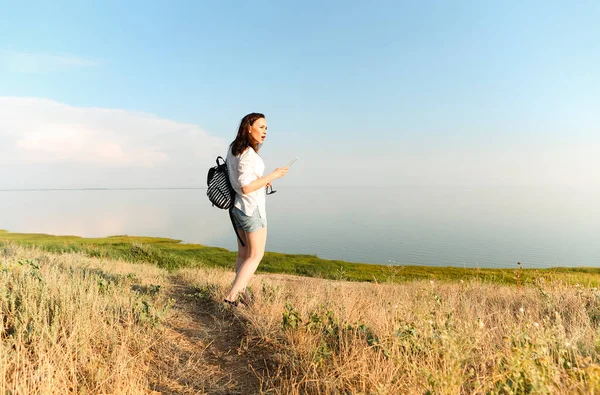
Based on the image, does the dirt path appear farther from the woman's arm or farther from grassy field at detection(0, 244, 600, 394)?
the woman's arm

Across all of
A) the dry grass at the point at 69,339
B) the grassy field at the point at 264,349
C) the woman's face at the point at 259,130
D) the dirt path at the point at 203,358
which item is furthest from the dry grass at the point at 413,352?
the woman's face at the point at 259,130

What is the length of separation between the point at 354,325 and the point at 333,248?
90.2ft

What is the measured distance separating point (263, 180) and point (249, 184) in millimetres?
174

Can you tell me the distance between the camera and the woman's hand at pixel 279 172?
14.0ft

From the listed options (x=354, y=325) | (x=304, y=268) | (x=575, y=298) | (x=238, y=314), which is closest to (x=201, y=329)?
(x=238, y=314)

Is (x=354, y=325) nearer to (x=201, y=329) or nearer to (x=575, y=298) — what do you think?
(x=201, y=329)

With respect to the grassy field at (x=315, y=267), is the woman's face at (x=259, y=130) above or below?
above

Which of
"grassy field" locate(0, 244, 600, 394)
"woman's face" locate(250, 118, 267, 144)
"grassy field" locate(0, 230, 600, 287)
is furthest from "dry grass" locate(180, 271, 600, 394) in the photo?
"grassy field" locate(0, 230, 600, 287)

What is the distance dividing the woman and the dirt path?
551 millimetres

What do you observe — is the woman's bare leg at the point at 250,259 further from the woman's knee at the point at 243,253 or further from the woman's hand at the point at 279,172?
the woman's hand at the point at 279,172

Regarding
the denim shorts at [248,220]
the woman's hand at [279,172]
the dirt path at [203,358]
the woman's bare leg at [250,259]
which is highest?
the woman's hand at [279,172]

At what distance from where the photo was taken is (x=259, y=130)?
448cm

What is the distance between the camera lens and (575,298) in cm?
587

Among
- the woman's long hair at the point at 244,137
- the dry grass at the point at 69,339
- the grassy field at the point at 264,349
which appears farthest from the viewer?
the woman's long hair at the point at 244,137
